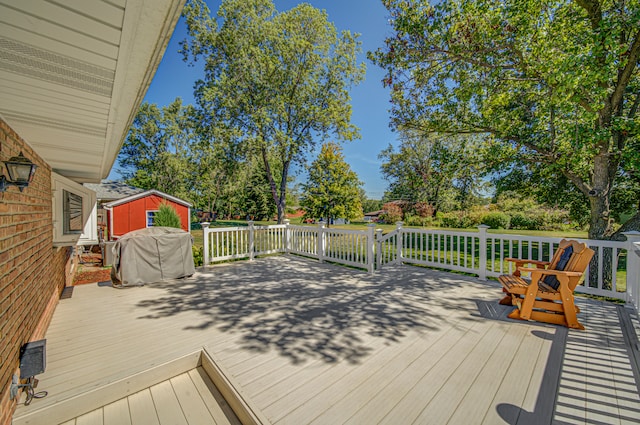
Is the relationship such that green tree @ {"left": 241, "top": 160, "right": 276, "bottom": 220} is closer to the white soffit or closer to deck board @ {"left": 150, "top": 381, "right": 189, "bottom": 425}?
the white soffit

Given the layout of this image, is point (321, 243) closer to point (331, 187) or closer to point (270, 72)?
point (270, 72)

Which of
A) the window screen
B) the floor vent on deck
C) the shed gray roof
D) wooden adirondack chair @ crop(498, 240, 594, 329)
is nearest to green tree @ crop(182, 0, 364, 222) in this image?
the window screen

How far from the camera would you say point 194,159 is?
79.9 ft

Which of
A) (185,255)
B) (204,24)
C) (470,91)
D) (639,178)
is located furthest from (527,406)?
(204,24)

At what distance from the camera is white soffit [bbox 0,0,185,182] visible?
1.01 meters

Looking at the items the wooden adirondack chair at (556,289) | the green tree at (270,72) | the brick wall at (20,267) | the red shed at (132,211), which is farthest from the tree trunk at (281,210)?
the wooden adirondack chair at (556,289)

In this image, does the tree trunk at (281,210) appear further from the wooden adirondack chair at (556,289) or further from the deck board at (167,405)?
the deck board at (167,405)

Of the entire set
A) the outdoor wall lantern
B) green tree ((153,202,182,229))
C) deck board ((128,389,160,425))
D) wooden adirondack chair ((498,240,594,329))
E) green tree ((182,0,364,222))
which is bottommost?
deck board ((128,389,160,425))

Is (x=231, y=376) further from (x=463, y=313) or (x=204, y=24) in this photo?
(x=204, y=24)

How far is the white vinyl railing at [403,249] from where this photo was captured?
395 centimetres

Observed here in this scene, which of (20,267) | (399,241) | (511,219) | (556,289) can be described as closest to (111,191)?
(20,267)

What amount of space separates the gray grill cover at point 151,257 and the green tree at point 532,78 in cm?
596

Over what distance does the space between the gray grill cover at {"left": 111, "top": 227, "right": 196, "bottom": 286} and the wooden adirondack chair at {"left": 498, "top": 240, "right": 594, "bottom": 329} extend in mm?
5481

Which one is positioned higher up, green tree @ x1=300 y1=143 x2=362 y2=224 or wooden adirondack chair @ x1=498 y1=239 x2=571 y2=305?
green tree @ x1=300 y1=143 x2=362 y2=224
